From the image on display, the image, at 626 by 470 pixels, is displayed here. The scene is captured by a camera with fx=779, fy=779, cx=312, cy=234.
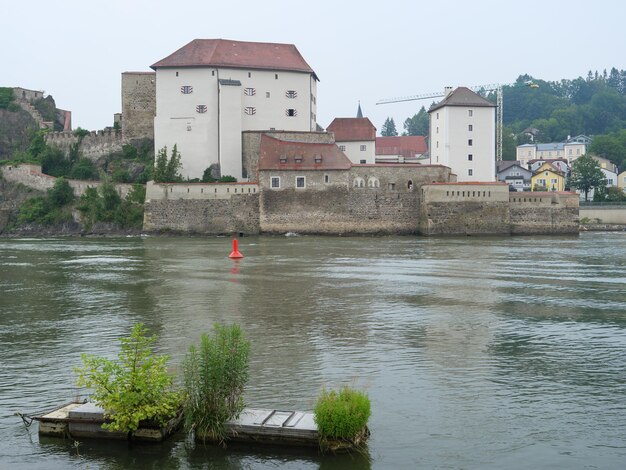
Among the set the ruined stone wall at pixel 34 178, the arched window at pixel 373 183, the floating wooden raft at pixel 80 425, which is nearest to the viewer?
the floating wooden raft at pixel 80 425

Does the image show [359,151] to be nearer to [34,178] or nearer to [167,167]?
[167,167]

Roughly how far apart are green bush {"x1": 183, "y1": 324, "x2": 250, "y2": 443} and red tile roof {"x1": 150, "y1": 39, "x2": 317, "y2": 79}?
46.6 m

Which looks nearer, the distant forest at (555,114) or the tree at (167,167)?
the tree at (167,167)

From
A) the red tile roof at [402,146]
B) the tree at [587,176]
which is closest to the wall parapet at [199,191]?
the red tile roof at [402,146]

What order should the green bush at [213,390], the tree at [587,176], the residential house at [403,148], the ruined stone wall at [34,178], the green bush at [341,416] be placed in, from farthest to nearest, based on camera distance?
the tree at [587,176] < the residential house at [403,148] < the ruined stone wall at [34,178] < the green bush at [213,390] < the green bush at [341,416]

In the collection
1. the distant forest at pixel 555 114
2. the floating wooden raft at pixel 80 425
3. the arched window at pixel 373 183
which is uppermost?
the distant forest at pixel 555 114

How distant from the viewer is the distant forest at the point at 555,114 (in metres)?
143

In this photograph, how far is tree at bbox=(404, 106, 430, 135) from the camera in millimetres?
158125

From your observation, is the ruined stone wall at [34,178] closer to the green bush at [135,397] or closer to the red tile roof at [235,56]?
the red tile roof at [235,56]

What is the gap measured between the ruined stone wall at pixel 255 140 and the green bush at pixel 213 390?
43.7 m

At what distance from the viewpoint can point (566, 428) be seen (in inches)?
418

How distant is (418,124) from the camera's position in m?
161

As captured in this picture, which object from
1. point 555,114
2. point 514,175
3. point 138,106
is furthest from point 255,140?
point 555,114

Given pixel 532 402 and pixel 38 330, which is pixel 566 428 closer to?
pixel 532 402
